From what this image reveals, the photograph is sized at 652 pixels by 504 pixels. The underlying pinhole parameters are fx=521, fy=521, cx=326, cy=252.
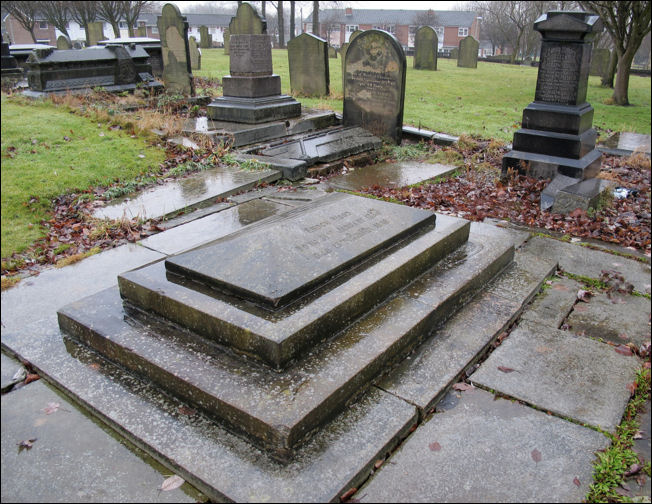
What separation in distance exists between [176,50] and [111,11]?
873 inches

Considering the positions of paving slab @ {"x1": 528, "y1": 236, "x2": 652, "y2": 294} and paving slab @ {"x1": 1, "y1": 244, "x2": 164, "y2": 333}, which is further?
paving slab @ {"x1": 528, "y1": 236, "x2": 652, "y2": 294}

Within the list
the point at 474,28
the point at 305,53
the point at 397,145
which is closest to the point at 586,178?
the point at 397,145

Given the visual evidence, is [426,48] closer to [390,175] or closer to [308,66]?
[308,66]

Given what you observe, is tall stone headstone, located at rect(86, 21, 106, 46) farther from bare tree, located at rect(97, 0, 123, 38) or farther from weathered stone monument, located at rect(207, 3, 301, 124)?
weathered stone monument, located at rect(207, 3, 301, 124)

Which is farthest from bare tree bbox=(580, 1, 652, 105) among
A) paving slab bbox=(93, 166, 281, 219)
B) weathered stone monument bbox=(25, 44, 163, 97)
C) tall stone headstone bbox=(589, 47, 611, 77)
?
paving slab bbox=(93, 166, 281, 219)

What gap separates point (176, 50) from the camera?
43.1 feet

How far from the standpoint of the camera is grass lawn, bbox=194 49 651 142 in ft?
41.3

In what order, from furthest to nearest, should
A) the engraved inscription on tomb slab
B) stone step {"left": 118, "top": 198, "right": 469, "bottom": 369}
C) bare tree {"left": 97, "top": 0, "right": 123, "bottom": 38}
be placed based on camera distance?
bare tree {"left": 97, "top": 0, "right": 123, "bottom": 38}
the engraved inscription on tomb slab
stone step {"left": 118, "top": 198, "right": 469, "bottom": 369}

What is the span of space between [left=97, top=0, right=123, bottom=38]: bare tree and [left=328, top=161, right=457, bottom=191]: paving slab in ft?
90.1

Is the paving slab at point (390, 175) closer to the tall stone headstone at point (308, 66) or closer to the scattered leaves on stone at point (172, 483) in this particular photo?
the scattered leaves on stone at point (172, 483)

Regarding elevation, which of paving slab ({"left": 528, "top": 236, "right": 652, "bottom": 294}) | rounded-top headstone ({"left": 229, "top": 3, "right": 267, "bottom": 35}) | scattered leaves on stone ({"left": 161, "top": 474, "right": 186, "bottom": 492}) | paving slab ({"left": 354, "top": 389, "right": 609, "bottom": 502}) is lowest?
paving slab ({"left": 354, "top": 389, "right": 609, "bottom": 502})

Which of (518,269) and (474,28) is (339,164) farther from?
(474,28)

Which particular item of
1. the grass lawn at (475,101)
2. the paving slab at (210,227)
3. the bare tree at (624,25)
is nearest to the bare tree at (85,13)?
the grass lawn at (475,101)

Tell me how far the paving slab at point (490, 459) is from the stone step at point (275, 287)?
33.4 inches
